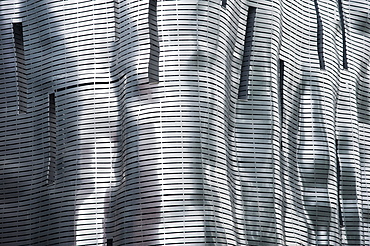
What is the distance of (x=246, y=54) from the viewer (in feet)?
93.1

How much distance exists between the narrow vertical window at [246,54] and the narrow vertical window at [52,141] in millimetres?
6207

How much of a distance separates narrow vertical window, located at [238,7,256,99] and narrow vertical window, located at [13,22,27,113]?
7.23 m

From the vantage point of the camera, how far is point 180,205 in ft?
80.0

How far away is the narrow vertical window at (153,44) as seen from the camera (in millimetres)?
25547

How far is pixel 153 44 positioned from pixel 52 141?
4589 mm

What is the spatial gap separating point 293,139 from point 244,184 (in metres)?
3.57

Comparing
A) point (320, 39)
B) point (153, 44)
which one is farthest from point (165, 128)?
point (320, 39)

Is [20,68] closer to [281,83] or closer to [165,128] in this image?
[165,128]

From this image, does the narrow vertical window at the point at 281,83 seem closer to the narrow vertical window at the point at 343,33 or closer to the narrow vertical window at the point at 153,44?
the narrow vertical window at the point at 343,33

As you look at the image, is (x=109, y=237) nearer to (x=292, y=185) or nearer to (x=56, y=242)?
(x=56, y=242)

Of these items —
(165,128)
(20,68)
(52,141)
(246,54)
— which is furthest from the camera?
(246,54)

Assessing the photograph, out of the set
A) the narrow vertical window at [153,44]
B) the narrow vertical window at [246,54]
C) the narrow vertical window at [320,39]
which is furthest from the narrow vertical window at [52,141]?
the narrow vertical window at [320,39]

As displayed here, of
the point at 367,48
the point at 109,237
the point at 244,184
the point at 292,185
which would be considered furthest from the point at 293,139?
the point at 109,237

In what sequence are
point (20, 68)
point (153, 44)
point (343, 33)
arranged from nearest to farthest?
point (153, 44) < point (20, 68) < point (343, 33)
